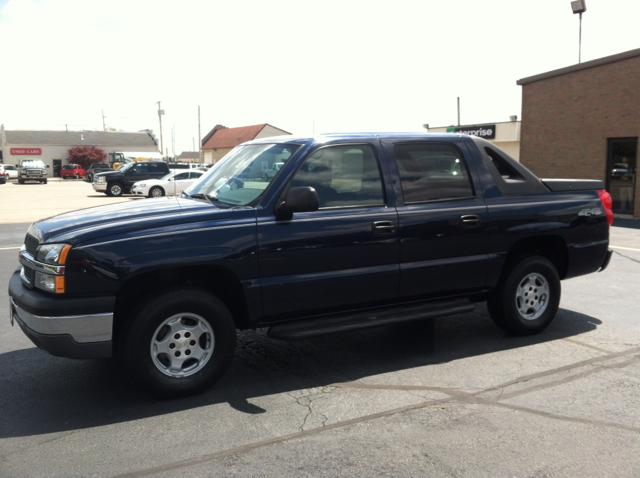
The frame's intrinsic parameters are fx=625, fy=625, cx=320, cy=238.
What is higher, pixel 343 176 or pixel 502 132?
pixel 502 132

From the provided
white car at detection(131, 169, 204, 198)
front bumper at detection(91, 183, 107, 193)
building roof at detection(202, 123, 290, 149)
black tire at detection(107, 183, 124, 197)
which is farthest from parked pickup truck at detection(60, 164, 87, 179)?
white car at detection(131, 169, 204, 198)

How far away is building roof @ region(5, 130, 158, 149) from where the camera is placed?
92.1 metres

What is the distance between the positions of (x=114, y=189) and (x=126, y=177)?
0.90 metres

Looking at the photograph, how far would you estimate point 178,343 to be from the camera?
4453mm

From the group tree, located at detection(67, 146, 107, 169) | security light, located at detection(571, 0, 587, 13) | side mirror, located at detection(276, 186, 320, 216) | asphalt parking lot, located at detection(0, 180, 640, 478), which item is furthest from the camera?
tree, located at detection(67, 146, 107, 169)

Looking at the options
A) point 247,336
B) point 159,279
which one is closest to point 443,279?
point 247,336

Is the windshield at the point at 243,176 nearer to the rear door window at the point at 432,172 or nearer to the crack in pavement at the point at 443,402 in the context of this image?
the rear door window at the point at 432,172

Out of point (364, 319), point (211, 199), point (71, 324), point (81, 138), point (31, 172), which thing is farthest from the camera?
point (81, 138)

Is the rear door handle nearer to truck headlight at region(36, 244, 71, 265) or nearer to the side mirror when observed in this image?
the side mirror

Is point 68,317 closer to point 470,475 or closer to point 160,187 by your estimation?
point 470,475

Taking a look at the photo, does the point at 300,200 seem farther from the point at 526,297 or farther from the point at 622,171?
the point at 622,171

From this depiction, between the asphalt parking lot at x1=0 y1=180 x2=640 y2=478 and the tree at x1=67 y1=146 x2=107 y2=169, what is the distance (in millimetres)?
82989

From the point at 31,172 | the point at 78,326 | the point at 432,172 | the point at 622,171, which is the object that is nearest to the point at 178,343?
the point at 78,326

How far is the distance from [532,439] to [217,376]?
86.4 inches
